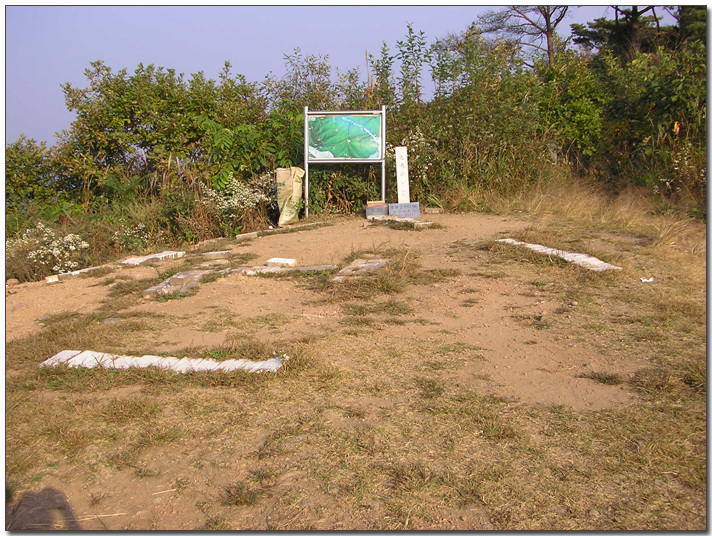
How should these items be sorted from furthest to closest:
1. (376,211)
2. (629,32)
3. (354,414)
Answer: (629,32)
(376,211)
(354,414)

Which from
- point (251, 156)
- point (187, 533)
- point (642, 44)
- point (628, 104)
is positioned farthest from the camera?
point (642, 44)

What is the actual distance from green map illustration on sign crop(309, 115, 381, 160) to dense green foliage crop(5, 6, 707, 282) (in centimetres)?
39

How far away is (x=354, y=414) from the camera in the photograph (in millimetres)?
3281

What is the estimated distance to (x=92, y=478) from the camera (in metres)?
2.81

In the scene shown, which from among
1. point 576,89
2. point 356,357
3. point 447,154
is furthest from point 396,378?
point 576,89

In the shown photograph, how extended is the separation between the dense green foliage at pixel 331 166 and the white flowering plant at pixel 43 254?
1.15 metres

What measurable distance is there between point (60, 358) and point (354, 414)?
6.86 feet

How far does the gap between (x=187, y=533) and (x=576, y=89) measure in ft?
39.0

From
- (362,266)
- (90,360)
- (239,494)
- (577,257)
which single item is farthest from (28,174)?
(239,494)

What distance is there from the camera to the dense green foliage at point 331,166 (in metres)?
10.4

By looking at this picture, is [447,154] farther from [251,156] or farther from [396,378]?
A: [396,378]

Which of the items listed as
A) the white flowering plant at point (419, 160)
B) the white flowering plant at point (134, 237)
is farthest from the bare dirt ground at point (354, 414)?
the white flowering plant at point (419, 160)

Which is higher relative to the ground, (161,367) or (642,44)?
(642,44)

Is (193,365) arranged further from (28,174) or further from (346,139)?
(28,174)
